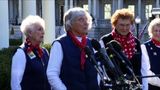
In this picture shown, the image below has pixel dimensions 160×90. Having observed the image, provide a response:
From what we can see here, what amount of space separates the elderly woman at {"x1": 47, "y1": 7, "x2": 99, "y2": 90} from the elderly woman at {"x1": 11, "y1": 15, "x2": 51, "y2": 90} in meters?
0.58

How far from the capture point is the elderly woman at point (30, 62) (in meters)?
4.59

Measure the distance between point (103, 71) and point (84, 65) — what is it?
454 millimetres

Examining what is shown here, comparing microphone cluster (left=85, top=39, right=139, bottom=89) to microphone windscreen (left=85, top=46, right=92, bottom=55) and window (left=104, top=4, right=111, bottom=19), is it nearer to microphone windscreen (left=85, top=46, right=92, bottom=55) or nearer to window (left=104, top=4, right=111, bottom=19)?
microphone windscreen (left=85, top=46, right=92, bottom=55)

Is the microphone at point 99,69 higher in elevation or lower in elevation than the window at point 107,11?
lower

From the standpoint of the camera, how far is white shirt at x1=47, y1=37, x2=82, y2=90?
13.1ft

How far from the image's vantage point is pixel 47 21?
58.2 feet

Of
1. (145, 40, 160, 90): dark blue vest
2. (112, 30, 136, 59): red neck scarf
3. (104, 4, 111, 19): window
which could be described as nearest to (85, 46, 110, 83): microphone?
(112, 30, 136, 59): red neck scarf

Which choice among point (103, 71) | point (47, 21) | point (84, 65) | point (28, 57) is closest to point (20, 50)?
point (28, 57)

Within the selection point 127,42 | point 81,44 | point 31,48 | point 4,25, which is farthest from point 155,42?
point 4,25

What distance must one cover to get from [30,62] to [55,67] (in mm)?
692

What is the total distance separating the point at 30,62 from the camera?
4.67 m

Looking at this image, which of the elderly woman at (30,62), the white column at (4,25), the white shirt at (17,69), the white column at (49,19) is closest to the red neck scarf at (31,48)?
the elderly woman at (30,62)

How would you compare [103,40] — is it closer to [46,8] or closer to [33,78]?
[33,78]

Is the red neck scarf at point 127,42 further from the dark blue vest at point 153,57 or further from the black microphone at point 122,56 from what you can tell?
the black microphone at point 122,56
